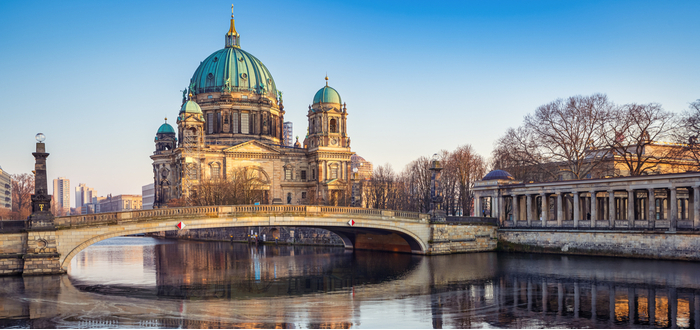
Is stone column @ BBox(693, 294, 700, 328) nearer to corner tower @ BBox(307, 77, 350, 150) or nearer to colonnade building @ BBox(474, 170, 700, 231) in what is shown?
colonnade building @ BBox(474, 170, 700, 231)

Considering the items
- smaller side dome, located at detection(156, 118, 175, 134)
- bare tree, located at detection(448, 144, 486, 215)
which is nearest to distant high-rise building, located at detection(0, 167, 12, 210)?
smaller side dome, located at detection(156, 118, 175, 134)

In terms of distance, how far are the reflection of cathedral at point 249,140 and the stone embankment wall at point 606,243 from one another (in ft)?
147

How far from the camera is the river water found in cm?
2148

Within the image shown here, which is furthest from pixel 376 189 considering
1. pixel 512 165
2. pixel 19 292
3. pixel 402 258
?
pixel 19 292

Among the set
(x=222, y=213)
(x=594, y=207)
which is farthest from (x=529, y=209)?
(x=222, y=213)

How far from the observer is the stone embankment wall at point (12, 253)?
32594mm

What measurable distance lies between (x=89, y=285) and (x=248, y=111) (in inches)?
2905

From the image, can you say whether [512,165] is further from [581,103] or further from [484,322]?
[484,322]

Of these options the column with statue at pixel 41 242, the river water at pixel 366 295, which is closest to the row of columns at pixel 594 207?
the river water at pixel 366 295

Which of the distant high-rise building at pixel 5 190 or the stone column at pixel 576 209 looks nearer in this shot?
the stone column at pixel 576 209

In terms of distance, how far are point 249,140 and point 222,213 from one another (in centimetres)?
6190

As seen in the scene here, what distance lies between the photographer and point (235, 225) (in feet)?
128

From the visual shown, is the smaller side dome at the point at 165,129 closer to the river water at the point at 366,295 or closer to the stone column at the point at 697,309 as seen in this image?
the river water at the point at 366,295

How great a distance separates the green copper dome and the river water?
62945 mm
